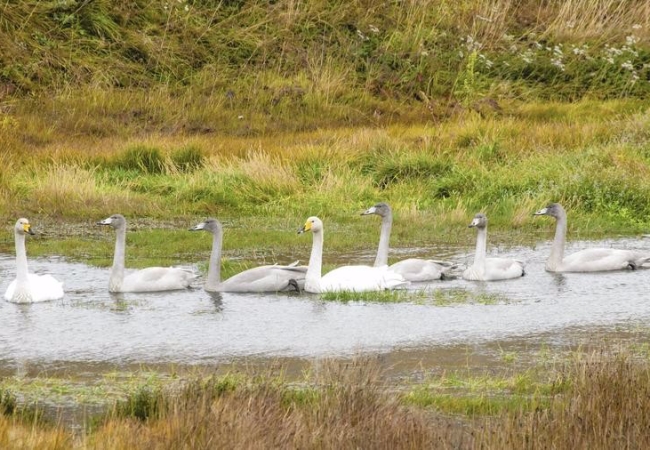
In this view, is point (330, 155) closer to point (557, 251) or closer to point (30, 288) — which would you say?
point (557, 251)

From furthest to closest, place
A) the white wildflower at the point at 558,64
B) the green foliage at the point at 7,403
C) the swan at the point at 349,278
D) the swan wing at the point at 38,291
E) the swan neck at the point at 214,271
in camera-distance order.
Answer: the white wildflower at the point at 558,64 → the swan neck at the point at 214,271 → the swan at the point at 349,278 → the swan wing at the point at 38,291 → the green foliage at the point at 7,403

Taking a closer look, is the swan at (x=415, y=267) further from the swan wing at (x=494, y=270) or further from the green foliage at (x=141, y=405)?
the green foliage at (x=141, y=405)

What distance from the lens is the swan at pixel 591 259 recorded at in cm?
1367

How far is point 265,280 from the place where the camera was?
12.6 meters

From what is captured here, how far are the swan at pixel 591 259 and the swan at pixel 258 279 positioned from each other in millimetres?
2754

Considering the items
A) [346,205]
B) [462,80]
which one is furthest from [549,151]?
[462,80]

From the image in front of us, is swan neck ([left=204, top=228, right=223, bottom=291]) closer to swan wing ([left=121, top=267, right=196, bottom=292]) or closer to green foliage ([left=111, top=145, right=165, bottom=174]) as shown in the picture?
swan wing ([left=121, top=267, right=196, bottom=292])

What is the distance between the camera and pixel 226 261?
1426cm

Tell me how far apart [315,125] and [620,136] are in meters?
5.22

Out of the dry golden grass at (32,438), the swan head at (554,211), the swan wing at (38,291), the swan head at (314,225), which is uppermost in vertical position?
the swan head at (554,211)

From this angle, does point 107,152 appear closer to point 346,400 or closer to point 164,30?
point 164,30


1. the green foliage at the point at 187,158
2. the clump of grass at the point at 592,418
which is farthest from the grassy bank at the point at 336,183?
the clump of grass at the point at 592,418

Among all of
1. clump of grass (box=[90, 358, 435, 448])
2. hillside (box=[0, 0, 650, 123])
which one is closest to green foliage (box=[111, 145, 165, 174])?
hillside (box=[0, 0, 650, 123])

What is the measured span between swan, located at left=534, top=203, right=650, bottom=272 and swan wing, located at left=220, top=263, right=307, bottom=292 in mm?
2791
